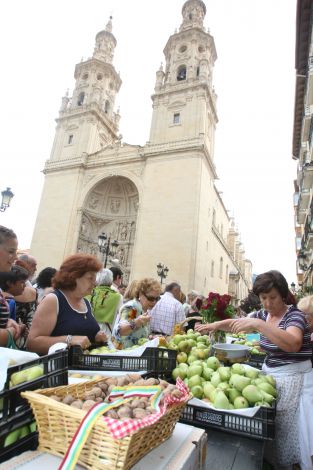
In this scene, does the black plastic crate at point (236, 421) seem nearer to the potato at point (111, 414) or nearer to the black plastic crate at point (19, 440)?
the potato at point (111, 414)

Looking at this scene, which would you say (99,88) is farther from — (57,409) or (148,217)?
(57,409)

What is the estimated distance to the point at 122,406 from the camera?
1.15m

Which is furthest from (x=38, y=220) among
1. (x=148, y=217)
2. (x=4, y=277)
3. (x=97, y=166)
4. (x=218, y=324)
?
(x=218, y=324)

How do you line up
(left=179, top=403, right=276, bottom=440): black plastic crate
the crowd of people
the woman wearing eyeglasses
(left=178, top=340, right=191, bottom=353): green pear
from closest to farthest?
(left=179, top=403, right=276, bottom=440): black plastic crate, the crowd of people, (left=178, top=340, right=191, bottom=353): green pear, the woman wearing eyeglasses

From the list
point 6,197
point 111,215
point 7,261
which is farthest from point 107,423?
point 111,215

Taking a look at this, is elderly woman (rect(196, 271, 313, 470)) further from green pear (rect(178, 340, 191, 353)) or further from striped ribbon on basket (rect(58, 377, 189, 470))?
striped ribbon on basket (rect(58, 377, 189, 470))

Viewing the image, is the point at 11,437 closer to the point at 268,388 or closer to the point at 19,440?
the point at 19,440

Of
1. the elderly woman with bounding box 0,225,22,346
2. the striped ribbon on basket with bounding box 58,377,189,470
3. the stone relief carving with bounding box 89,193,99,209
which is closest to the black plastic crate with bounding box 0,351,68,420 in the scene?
the striped ribbon on basket with bounding box 58,377,189,470

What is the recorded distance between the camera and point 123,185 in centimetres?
2589

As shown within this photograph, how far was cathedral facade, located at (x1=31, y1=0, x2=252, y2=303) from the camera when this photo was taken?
21094 mm

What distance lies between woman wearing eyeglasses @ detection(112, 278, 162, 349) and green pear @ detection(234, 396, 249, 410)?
1.70m

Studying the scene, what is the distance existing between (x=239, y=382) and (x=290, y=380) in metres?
0.52

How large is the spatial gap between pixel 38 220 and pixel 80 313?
25.6m

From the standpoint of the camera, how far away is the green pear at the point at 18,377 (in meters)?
1.25
